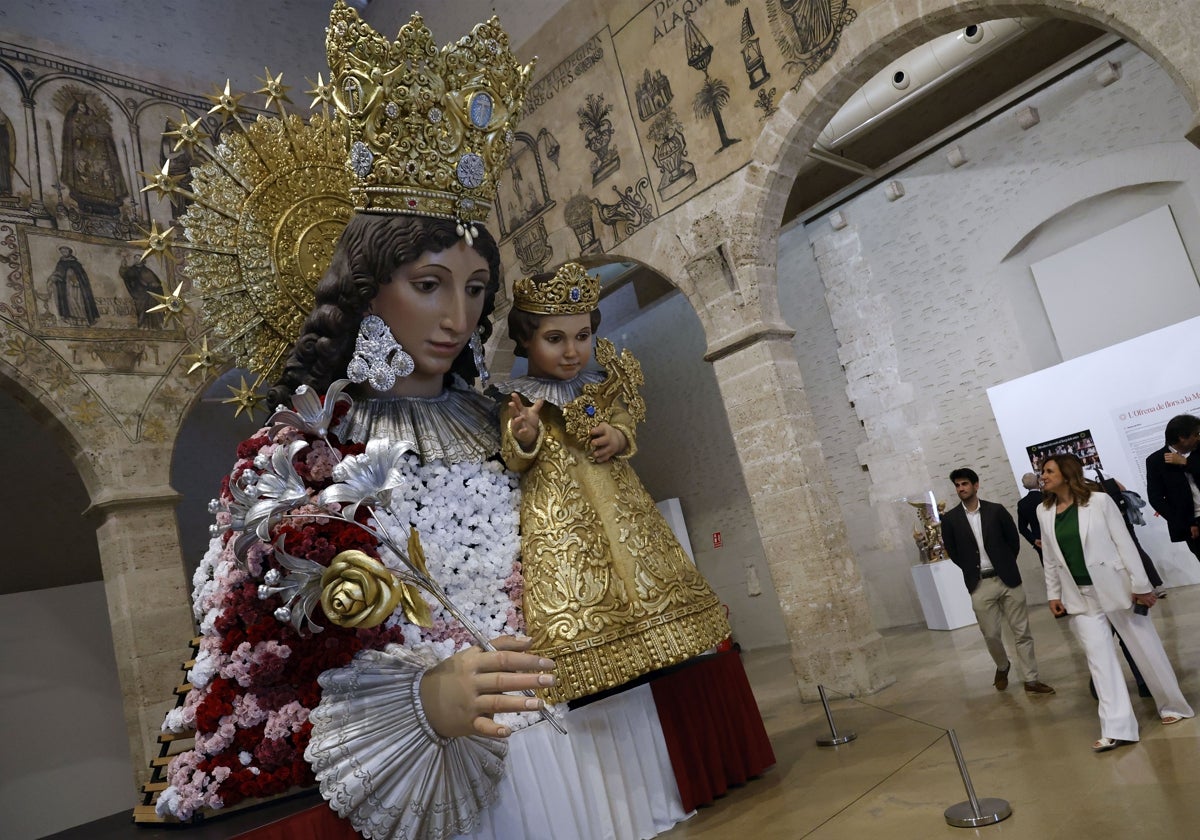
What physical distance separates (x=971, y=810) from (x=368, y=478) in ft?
8.27

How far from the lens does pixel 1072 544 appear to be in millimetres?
4328

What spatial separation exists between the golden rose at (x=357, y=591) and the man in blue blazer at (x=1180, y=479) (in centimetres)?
444

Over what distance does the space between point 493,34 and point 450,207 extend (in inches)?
25.1

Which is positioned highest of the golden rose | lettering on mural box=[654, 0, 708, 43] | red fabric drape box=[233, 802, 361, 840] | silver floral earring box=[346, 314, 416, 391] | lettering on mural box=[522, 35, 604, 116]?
lettering on mural box=[522, 35, 604, 116]

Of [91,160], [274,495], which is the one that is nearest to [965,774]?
[274,495]

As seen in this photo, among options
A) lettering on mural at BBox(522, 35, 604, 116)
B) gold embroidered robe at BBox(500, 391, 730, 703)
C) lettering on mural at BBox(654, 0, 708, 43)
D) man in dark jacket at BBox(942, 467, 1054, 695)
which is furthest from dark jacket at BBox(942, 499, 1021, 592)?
lettering on mural at BBox(522, 35, 604, 116)

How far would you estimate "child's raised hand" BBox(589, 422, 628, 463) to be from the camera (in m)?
3.18

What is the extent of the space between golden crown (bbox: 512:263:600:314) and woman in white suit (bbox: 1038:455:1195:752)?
8.97ft

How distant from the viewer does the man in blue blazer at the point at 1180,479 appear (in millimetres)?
4715

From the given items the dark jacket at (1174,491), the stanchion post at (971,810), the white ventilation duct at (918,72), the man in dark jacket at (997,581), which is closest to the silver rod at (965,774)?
the stanchion post at (971,810)

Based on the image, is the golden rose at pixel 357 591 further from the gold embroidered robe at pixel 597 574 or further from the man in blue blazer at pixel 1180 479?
the man in blue blazer at pixel 1180 479

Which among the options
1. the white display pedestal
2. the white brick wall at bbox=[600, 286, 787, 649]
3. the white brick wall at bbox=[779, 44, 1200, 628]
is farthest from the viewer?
the white brick wall at bbox=[600, 286, 787, 649]

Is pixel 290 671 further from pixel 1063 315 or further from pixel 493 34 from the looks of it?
pixel 1063 315

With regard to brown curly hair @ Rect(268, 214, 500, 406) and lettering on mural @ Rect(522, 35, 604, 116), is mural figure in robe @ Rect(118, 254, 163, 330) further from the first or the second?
brown curly hair @ Rect(268, 214, 500, 406)
